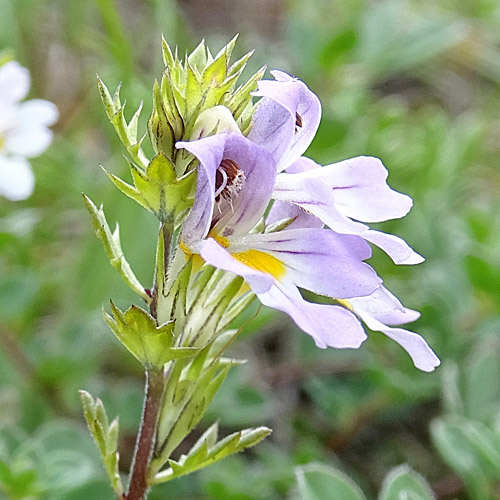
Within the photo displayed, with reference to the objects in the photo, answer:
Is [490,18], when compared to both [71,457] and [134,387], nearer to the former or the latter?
[134,387]

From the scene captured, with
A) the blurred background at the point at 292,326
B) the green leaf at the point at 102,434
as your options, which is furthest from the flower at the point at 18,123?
the green leaf at the point at 102,434

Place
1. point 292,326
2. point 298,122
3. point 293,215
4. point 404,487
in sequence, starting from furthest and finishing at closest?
point 292,326
point 404,487
point 293,215
point 298,122

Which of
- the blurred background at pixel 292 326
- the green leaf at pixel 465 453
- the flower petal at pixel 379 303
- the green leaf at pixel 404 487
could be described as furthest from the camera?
the blurred background at pixel 292 326

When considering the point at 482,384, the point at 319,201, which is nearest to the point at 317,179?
the point at 319,201

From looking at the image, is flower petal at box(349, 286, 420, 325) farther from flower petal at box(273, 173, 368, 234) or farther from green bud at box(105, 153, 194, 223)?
green bud at box(105, 153, 194, 223)

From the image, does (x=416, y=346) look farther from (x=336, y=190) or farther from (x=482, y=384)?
(x=482, y=384)

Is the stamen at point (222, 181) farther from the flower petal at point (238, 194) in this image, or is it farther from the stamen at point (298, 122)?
the stamen at point (298, 122)

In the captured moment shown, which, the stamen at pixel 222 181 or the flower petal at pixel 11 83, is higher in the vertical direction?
the stamen at pixel 222 181
